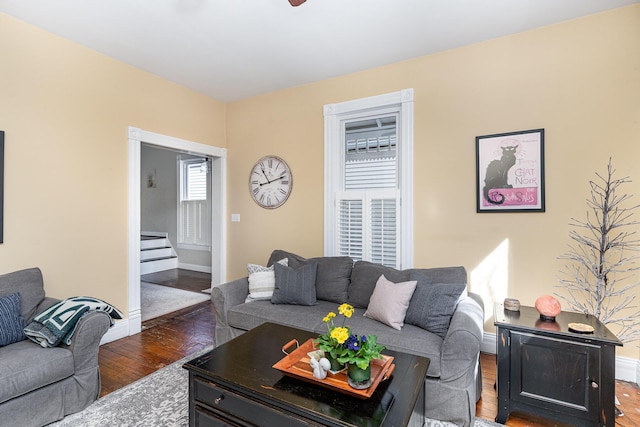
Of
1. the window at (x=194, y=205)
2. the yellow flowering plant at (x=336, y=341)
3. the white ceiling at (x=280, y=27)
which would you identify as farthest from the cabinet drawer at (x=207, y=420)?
the window at (x=194, y=205)

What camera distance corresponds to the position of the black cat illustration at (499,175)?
2.68 meters

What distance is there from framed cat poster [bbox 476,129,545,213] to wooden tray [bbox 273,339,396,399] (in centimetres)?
189

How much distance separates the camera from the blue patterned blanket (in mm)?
1929

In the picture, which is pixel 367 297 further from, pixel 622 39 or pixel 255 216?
pixel 622 39

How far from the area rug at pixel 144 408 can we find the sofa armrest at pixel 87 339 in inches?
10.9

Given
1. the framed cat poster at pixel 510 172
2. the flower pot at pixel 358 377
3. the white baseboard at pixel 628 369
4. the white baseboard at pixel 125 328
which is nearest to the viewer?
the flower pot at pixel 358 377

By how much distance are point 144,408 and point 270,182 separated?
2681 mm

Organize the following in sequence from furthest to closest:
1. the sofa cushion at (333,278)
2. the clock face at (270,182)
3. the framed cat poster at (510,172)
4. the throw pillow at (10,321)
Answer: the clock face at (270,182)
the sofa cushion at (333,278)
the framed cat poster at (510,172)
the throw pillow at (10,321)

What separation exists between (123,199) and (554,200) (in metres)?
4.11

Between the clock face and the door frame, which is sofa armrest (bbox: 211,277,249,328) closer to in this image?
the door frame

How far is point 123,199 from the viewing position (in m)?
3.19

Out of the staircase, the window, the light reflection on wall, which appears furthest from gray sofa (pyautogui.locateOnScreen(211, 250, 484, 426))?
the staircase

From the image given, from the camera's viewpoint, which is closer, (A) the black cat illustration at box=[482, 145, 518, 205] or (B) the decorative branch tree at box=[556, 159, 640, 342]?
(B) the decorative branch tree at box=[556, 159, 640, 342]

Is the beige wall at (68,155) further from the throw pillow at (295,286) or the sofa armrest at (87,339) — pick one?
the throw pillow at (295,286)
